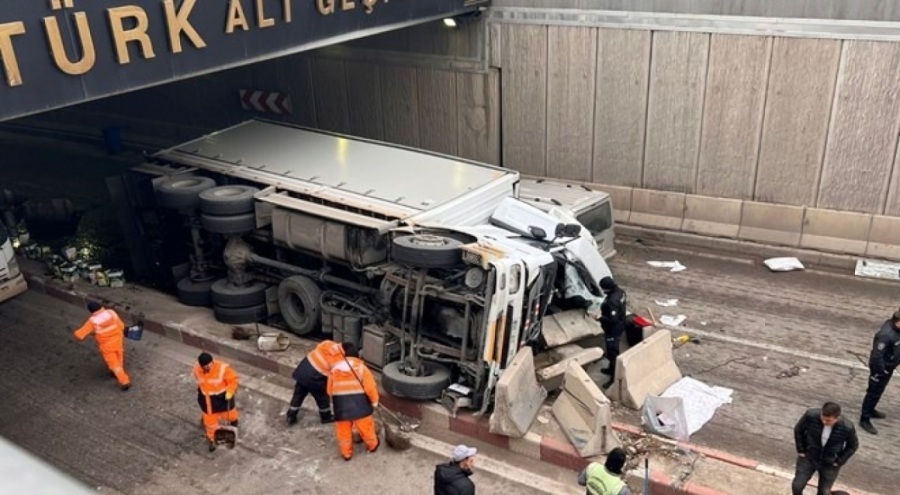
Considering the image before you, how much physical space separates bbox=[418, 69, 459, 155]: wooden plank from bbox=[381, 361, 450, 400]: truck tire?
739cm

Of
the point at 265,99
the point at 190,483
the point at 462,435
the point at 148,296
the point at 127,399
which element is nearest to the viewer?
the point at 190,483

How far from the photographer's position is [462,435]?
8531mm

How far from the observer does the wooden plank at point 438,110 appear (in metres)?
15.1

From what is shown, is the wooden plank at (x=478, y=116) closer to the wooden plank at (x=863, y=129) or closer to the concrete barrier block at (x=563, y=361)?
the wooden plank at (x=863, y=129)

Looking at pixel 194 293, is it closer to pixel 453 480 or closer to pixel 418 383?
pixel 418 383

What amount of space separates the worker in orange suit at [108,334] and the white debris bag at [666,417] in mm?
6260

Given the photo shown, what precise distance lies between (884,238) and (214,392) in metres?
10.2

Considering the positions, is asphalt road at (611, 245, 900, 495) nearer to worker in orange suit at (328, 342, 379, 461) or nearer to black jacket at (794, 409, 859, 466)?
black jacket at (794, 409, 859, 466)

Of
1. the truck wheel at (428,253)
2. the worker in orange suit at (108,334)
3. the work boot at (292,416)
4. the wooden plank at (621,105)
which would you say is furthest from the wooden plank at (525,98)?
the worker in orange suit at (108,334)

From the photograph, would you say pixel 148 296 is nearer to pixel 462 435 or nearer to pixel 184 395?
pixel 184 395

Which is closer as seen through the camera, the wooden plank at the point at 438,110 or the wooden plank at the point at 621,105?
the wooden plank at the point at 621,105

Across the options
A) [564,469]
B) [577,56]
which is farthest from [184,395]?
[577,56]

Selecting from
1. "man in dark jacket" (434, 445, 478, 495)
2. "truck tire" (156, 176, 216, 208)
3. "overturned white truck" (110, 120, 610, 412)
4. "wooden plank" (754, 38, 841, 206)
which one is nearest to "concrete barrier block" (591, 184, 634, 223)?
"wooden plank" (754, 38, 841, 206)

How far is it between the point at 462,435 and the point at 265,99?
11881mm
